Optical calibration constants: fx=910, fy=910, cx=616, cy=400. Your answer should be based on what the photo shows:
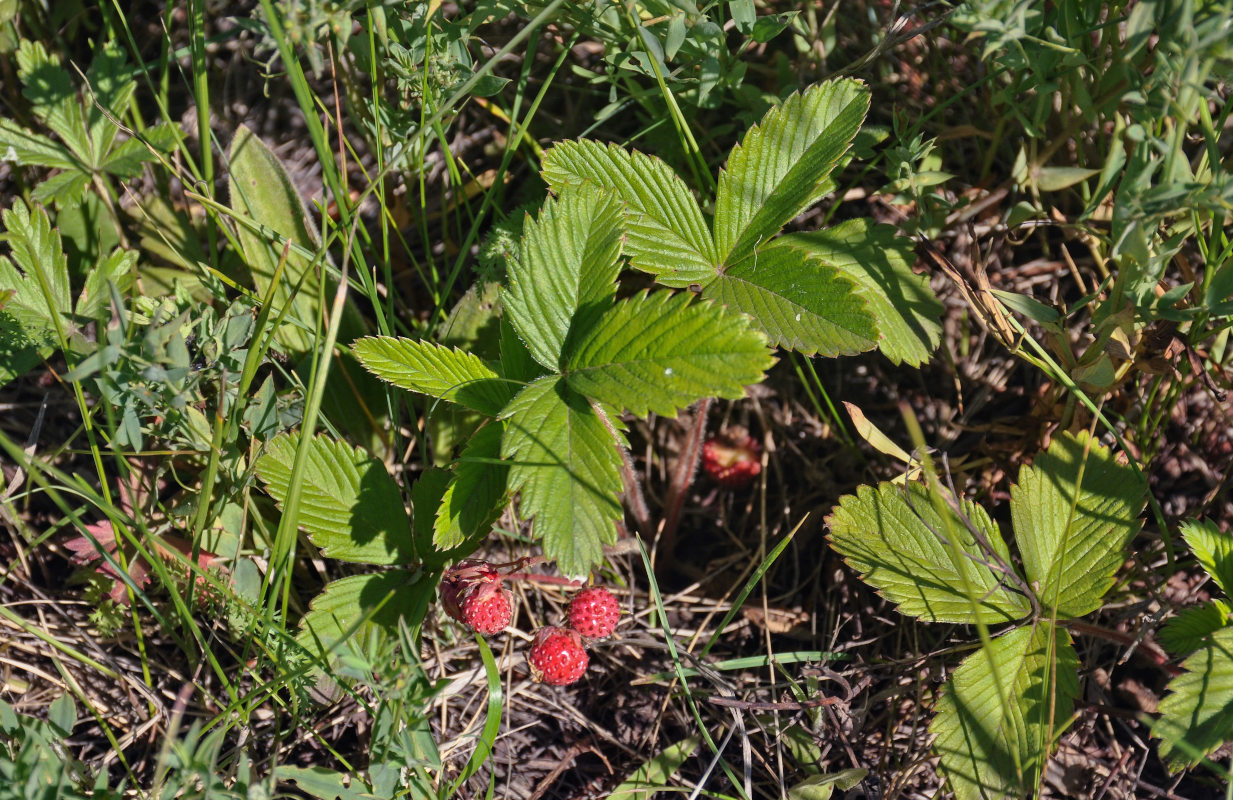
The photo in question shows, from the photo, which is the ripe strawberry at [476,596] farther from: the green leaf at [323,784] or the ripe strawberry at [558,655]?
the green leaf at [323,784]

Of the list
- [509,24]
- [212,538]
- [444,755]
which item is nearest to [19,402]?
[212,538]

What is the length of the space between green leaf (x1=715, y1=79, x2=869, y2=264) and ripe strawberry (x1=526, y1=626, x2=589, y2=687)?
884 mm

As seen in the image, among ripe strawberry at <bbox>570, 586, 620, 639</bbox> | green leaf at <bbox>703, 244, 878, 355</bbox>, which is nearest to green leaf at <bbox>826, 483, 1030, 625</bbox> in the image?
green leaf at <bbox>703, 244, 878, 355</bbox>

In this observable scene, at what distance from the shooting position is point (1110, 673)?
216 cm

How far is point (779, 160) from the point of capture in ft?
6.54

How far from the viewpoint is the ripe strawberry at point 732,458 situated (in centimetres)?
250

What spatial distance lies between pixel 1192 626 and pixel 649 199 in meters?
1.46

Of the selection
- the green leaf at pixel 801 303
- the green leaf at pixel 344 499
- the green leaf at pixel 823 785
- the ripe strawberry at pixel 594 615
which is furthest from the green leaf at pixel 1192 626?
the green leaf at pixel 344 499

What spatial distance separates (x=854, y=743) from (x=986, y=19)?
1566 millimetres

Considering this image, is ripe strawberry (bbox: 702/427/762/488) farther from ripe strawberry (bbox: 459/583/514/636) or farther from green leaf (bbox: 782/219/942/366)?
ripe strawberry (bbox: 459/583/514/636)

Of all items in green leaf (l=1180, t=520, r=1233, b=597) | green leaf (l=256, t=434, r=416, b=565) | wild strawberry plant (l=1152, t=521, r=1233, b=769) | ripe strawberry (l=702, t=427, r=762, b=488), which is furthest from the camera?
ripe strawberry (l=702, t=427, r=762, b=488)

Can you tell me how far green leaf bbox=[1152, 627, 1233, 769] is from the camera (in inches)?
70.5

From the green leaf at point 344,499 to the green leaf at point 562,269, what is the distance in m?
0.53

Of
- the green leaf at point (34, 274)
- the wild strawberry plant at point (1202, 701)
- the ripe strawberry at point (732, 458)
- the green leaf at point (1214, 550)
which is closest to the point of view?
the wild strawberry plant at point (1202, 701)
